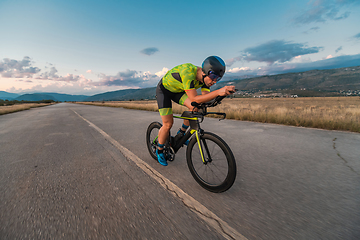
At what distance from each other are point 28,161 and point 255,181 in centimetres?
458

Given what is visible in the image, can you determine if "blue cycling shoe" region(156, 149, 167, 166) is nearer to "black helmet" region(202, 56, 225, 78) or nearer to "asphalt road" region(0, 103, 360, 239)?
"asphalt road" region(0, 103, 360, 239)

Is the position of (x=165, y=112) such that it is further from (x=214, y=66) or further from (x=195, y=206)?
(x=195, y=206)

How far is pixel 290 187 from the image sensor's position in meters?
2.32

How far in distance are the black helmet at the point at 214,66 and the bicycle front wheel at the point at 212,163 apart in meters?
0.86

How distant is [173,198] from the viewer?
6.87 feet

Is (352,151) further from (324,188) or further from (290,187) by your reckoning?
(290,187)

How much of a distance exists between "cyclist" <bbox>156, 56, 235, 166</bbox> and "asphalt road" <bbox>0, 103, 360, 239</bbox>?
0.83m

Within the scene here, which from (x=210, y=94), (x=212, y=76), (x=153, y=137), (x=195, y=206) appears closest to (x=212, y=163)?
(x=195, y=206)

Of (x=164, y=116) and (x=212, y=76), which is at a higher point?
(x=212, y=76)

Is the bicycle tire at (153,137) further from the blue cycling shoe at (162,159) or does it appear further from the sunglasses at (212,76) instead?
the sunglasses at (212,76)

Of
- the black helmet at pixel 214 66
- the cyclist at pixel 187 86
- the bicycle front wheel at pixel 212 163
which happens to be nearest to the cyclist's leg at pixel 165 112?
the cyclist at pixel 187 86

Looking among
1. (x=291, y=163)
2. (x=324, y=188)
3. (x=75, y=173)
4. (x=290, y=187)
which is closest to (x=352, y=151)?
(x=291, y=163)

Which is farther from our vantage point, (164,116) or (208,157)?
(164,116)

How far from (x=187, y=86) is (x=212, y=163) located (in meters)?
1.17
